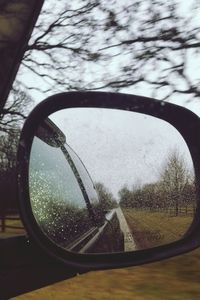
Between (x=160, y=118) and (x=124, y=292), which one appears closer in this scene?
(x=160, y=118)

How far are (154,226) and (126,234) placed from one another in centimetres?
8

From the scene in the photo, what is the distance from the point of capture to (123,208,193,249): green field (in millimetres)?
1079

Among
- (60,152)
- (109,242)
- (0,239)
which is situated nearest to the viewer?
(0,239)

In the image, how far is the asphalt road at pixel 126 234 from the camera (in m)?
1.05

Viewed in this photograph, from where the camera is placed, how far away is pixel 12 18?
4.11 metres

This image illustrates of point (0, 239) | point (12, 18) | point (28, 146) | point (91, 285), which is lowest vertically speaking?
point (91, 285)

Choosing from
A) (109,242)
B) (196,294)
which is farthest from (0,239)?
(196,294)

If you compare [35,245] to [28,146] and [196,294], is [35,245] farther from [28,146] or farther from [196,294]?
[196,294]

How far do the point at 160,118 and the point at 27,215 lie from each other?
519mm

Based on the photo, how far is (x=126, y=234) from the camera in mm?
1147

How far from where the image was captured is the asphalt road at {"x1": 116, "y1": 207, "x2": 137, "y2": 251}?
3.45 ft

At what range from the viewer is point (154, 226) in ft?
3.83

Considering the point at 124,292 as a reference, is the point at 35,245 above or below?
above

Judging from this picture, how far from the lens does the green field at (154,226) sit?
108 centimetres
